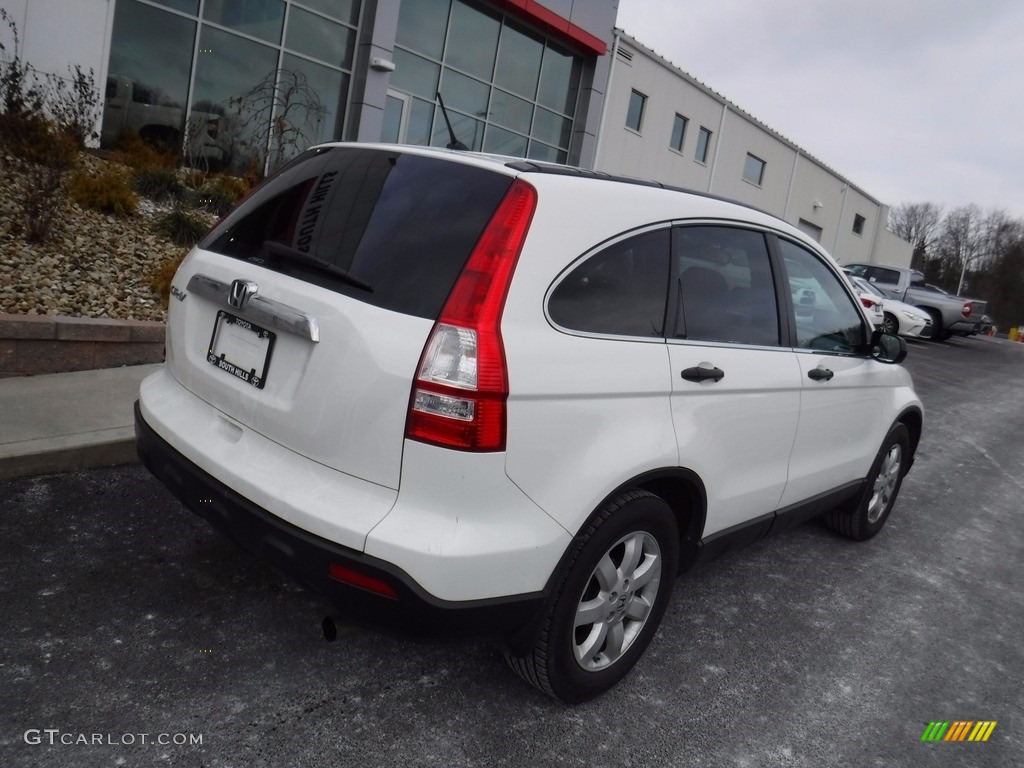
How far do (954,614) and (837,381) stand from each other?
132 cm

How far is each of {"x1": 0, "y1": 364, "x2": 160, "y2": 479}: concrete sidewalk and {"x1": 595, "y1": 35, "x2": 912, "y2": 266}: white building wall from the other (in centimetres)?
1198

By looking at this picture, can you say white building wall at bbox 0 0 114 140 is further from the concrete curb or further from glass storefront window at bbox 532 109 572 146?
glass storefront window at bbox 532 109 572 146

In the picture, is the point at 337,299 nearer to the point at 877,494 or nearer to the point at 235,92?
the point at 877,494

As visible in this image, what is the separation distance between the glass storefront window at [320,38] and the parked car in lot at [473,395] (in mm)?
12335

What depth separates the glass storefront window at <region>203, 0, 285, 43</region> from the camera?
12766mm

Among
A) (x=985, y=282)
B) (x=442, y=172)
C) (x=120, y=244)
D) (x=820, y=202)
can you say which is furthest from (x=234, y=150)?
(x=985, y=282)

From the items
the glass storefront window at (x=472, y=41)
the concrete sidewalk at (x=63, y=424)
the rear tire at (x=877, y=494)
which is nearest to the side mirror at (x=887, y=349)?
the rear tire at (x=877, y=494)

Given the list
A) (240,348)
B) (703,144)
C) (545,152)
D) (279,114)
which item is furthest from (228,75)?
(703,144)

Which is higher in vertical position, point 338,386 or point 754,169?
point 754,169

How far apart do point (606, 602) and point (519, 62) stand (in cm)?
1742

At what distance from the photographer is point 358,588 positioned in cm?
221

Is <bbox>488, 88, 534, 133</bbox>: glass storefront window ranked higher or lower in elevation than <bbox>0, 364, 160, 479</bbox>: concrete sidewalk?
higher

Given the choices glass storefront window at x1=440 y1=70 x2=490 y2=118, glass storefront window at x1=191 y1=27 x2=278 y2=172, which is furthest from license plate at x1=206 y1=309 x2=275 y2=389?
glass storefront window at x1=440 y1=70 x2=490 y2=118

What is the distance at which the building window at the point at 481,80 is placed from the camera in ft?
52.5
